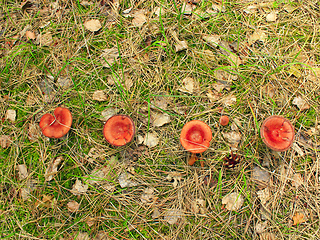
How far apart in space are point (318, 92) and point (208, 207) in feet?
8.11

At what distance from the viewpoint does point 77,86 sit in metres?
3.45

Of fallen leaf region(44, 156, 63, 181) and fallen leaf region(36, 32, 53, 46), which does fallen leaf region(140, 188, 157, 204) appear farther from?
fallen leaf region(36, 32, 53, 46)

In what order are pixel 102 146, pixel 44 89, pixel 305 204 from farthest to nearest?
pixel 44 89
pixel 102 146
pixel 305 204

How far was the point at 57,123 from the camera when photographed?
3.19 meters

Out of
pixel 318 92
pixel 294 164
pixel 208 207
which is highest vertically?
pixel 318 92

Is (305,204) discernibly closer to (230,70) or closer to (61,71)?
(230,70)

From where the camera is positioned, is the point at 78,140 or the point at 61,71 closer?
the point at 78,140

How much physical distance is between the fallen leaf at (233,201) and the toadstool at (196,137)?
2.84 ft

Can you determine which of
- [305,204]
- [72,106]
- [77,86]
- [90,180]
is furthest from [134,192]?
[305,204]

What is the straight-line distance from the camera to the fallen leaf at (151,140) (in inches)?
128

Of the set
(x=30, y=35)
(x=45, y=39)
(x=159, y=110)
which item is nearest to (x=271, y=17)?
(x=159, y=110)

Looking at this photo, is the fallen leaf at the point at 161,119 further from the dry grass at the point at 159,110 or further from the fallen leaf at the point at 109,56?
the fallen leaf at the point at 109,56

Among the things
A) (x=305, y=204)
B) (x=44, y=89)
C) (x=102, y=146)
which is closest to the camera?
(x=305, y=204)

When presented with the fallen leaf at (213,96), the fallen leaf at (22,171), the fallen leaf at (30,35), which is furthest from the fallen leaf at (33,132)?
the fallen leaf at (213,96)
